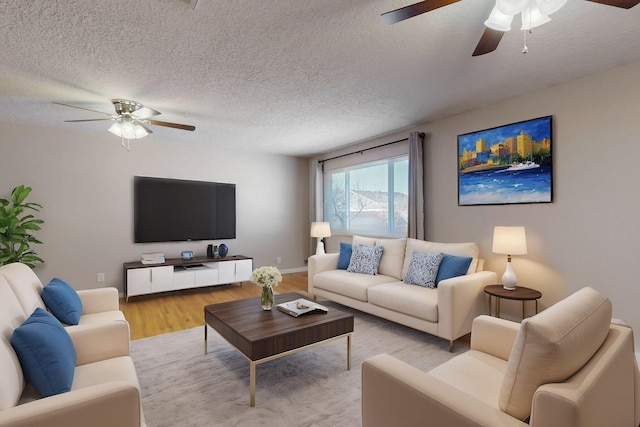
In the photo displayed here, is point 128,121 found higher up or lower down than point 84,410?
higher up

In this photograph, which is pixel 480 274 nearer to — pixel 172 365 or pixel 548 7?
pixel 548 7

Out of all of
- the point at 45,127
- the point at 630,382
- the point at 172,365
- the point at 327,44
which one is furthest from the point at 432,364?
the point at 45,127

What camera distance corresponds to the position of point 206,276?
502 cm

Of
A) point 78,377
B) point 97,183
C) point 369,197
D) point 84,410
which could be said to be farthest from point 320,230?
point 84,410

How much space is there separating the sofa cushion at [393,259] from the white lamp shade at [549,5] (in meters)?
2.79

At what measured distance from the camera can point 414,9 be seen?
4.81 feet

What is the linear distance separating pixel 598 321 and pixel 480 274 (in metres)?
2.03

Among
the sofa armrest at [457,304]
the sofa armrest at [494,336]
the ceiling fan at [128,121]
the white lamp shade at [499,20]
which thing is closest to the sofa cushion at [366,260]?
the sofa armrest at [457,304]

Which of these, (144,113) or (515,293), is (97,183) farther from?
(515,293)

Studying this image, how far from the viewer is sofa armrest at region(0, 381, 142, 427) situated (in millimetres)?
1044

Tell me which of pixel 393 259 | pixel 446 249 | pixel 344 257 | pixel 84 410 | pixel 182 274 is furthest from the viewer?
pixel 182 274

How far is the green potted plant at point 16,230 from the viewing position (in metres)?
3.72

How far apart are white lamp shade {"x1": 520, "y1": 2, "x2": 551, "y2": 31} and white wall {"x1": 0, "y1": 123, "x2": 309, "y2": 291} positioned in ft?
15.6

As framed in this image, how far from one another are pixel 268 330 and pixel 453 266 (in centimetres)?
202
